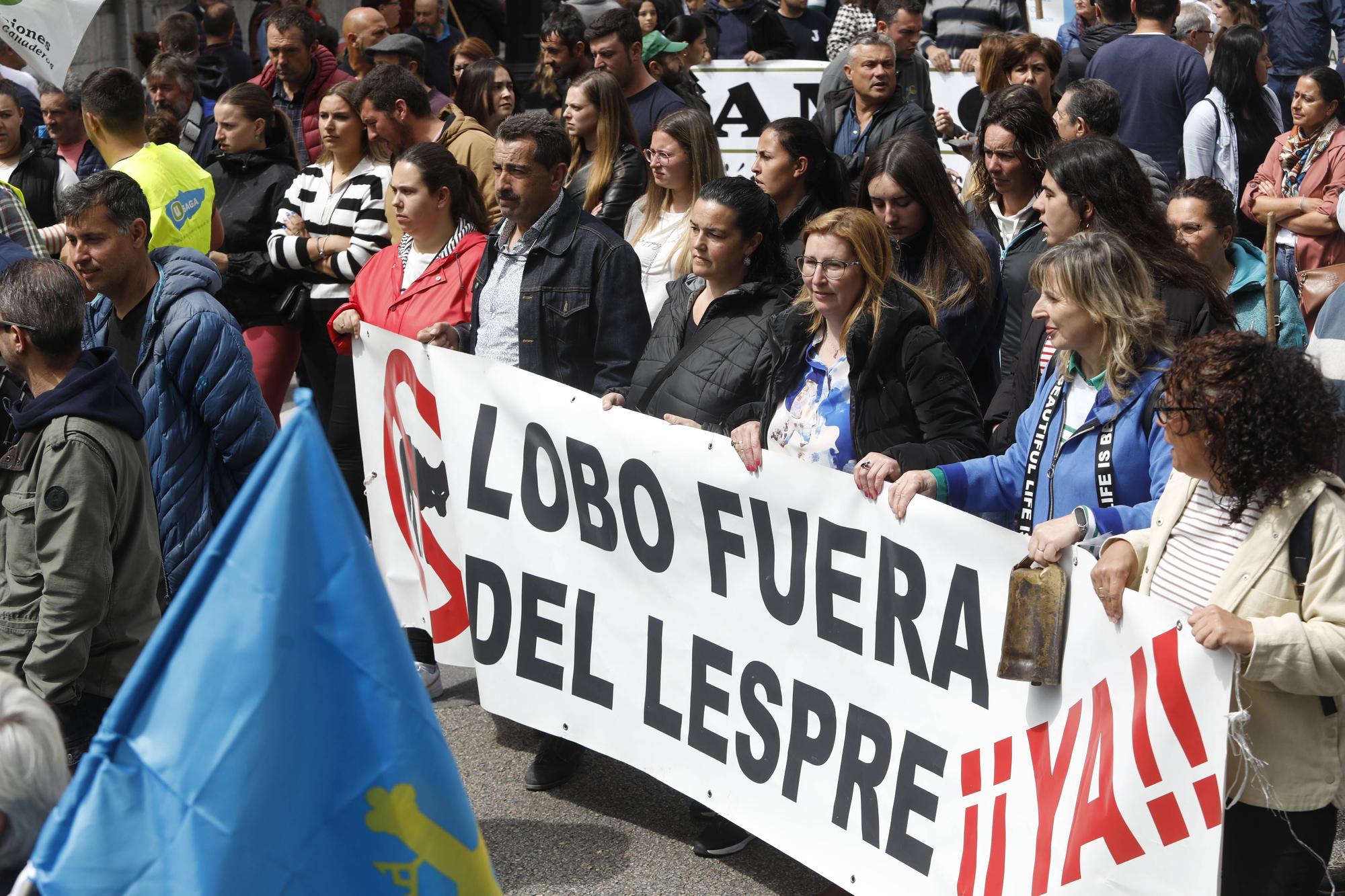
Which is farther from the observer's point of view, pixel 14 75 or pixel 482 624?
pixel 14 75

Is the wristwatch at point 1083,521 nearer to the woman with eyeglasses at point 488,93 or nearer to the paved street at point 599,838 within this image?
the paved street at point 599,838

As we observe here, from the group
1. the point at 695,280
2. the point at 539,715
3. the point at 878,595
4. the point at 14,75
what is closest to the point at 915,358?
the point at 878,595

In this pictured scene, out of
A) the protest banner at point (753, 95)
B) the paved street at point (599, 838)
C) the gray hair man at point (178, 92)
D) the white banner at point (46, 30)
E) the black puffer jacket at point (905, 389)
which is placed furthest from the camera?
the gray hair man at point (178, 92)

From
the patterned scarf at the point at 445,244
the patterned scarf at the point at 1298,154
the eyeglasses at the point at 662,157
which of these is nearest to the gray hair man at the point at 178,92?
the patterned scarf at the point at 445,244

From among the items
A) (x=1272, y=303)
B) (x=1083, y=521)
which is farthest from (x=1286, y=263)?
(x=1083, y=521)

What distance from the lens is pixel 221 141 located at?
7.12 metres

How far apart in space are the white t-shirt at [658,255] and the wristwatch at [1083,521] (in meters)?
2.75

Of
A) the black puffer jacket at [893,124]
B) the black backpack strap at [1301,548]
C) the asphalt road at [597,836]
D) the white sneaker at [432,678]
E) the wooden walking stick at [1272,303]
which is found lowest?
the white sneaker at [432,678]

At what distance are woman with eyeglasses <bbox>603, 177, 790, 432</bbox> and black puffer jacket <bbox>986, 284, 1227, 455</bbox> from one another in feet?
2.41

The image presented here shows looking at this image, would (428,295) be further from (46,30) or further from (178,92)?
(178,92)

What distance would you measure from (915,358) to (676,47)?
201 inches

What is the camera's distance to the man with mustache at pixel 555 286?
201 inches

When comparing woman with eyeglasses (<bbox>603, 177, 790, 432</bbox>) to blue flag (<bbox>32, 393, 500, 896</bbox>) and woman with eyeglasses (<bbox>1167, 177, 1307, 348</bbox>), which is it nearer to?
woman with eyeglasses (<bbox>1167, 177, 1307, 348</bbox>)

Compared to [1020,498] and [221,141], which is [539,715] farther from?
[221,141]
